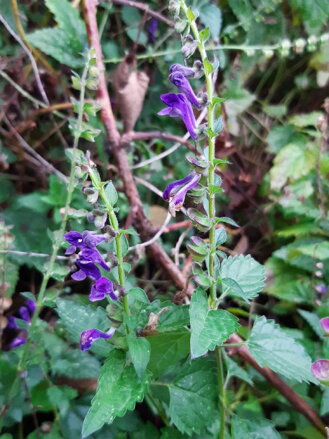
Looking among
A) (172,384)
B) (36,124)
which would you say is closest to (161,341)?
(172,384)

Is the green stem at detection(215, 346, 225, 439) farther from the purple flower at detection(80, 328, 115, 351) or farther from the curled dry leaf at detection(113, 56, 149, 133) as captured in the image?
the curled dry leaf at detection(113, 56, 149, 133)

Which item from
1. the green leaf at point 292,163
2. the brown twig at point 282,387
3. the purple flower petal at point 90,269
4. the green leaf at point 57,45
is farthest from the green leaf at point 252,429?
the green leaf at point 57,45

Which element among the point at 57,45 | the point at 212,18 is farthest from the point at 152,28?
the point at 57,45

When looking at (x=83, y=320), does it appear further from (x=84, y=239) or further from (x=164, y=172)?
(x=164, y=172)

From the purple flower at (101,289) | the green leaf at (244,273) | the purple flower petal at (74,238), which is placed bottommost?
the green leaf at (244,273)

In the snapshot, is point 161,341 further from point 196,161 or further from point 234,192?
point 234,192

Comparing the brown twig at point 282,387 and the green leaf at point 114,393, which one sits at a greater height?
the green leaf at point 114,393

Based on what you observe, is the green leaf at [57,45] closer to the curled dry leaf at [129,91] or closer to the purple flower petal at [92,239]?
the curled dry leaf at [129,91]
